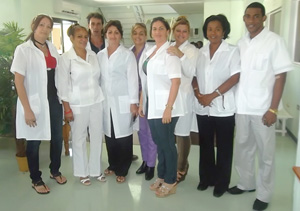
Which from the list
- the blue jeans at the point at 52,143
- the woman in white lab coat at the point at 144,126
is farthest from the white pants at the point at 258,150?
the blue jeans at the point at 52,143

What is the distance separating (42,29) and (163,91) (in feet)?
3.82

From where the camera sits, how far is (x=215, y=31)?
7.52 feet

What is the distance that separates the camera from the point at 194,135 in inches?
165

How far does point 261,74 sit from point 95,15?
171 cm

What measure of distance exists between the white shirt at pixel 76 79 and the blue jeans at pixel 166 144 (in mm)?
640

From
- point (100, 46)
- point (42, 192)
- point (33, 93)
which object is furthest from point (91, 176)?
point (100, 46)

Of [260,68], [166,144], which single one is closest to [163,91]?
[166,144]

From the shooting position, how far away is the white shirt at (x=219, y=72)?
2252mm

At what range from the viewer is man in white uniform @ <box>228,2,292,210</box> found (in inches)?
81.0

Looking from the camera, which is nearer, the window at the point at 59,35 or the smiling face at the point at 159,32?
the smiling face at the point at 159,32

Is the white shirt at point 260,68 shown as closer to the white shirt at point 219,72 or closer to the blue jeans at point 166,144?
the white shirt at point 219,72

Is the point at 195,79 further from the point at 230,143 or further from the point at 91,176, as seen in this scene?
the point at 91,176

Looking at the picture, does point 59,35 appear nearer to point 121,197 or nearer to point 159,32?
point 159,32

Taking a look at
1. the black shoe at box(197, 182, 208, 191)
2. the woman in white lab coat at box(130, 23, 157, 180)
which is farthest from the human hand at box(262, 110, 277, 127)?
the woman in white lab coat at box(130, 23, 157, 180)
